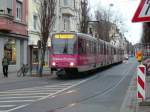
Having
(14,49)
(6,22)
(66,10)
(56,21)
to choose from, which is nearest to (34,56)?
(14,49)

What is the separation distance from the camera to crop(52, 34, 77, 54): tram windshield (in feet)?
102

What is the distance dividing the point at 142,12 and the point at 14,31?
106 ft

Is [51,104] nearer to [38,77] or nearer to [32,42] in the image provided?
[38,77]

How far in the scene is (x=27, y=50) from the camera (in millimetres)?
45906

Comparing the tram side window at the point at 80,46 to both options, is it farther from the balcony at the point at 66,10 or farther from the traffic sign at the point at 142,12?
the balcony at the point at 66,10

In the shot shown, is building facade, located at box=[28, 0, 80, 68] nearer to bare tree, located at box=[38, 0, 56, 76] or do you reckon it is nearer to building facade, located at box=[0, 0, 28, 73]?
building facade, located at box=[0, 0, 28, 73]

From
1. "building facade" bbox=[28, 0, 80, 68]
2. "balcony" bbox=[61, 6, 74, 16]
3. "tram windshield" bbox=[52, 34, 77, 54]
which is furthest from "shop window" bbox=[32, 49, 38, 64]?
"tram windshield" bbox=[52, 34, 77, 54]

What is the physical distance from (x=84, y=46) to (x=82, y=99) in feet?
53.0

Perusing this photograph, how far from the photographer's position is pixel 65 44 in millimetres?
31000

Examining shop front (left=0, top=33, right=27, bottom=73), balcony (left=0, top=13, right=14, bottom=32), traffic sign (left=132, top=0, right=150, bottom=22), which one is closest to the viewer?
traffic sign (left=132, top=0, right=150, bottom=22)

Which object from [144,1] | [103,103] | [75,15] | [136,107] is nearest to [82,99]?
[103,103]

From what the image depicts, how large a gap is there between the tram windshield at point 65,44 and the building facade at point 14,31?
7618 millimetres

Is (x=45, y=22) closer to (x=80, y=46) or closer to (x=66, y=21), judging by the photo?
(x=80, y=46)

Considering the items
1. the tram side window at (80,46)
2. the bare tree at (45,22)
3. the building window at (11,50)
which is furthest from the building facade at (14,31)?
the tram side window at (80,46)
